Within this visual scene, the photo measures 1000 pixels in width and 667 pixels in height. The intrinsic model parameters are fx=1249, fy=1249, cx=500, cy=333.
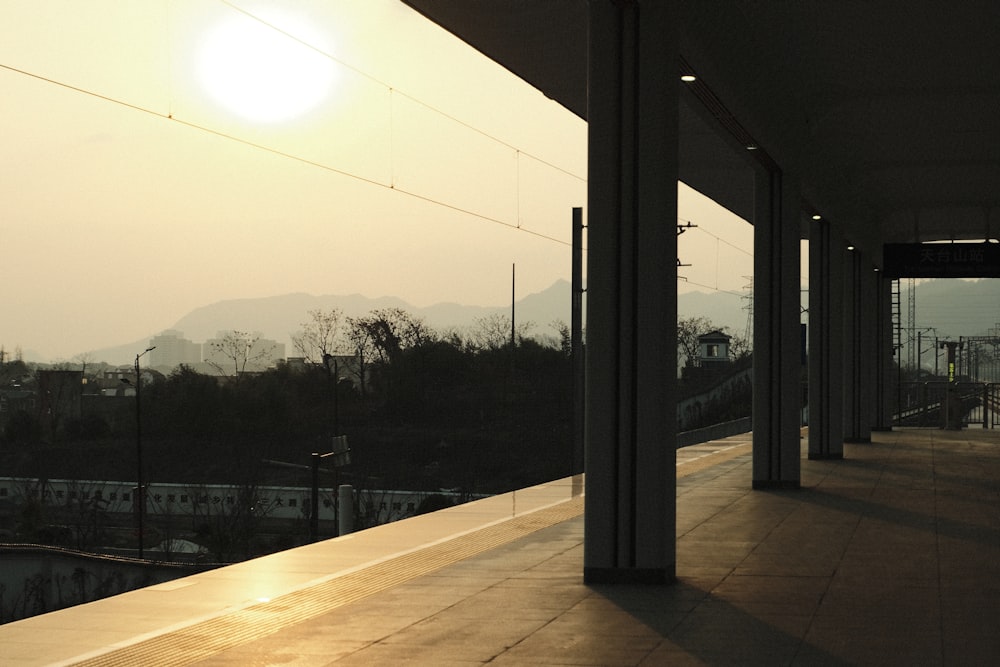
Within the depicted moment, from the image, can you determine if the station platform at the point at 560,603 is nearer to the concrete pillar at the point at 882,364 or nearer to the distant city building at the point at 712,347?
the concrete pillar at the point at 882,364

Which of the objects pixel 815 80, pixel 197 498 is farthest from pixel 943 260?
pixel 197 498

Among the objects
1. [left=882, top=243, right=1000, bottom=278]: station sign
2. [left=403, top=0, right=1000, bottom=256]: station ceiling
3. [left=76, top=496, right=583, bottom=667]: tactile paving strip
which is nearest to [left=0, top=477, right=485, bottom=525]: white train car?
[left=882, top=243, right=1000, bottom=278]: station sign

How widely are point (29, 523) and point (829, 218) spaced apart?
42761 mm

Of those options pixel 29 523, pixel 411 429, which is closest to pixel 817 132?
pixel 29 523

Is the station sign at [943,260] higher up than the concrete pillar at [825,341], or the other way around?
the station sign at [943,260]

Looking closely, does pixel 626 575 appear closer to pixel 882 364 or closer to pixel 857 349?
pixel 857 349

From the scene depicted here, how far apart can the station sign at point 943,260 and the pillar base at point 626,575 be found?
1527 cm

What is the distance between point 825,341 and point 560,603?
38.6 feet

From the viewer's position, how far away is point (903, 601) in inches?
263

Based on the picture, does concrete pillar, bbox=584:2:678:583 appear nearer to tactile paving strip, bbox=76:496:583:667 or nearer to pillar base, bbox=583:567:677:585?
pillar base, bbox=583:567:677:585

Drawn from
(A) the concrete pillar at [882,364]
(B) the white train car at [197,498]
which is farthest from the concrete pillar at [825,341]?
(B) the white train car at [197,498]

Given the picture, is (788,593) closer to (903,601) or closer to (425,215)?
(903,601)

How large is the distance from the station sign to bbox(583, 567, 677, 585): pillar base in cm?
1527

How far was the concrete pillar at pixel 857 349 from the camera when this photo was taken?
21.7 metres
